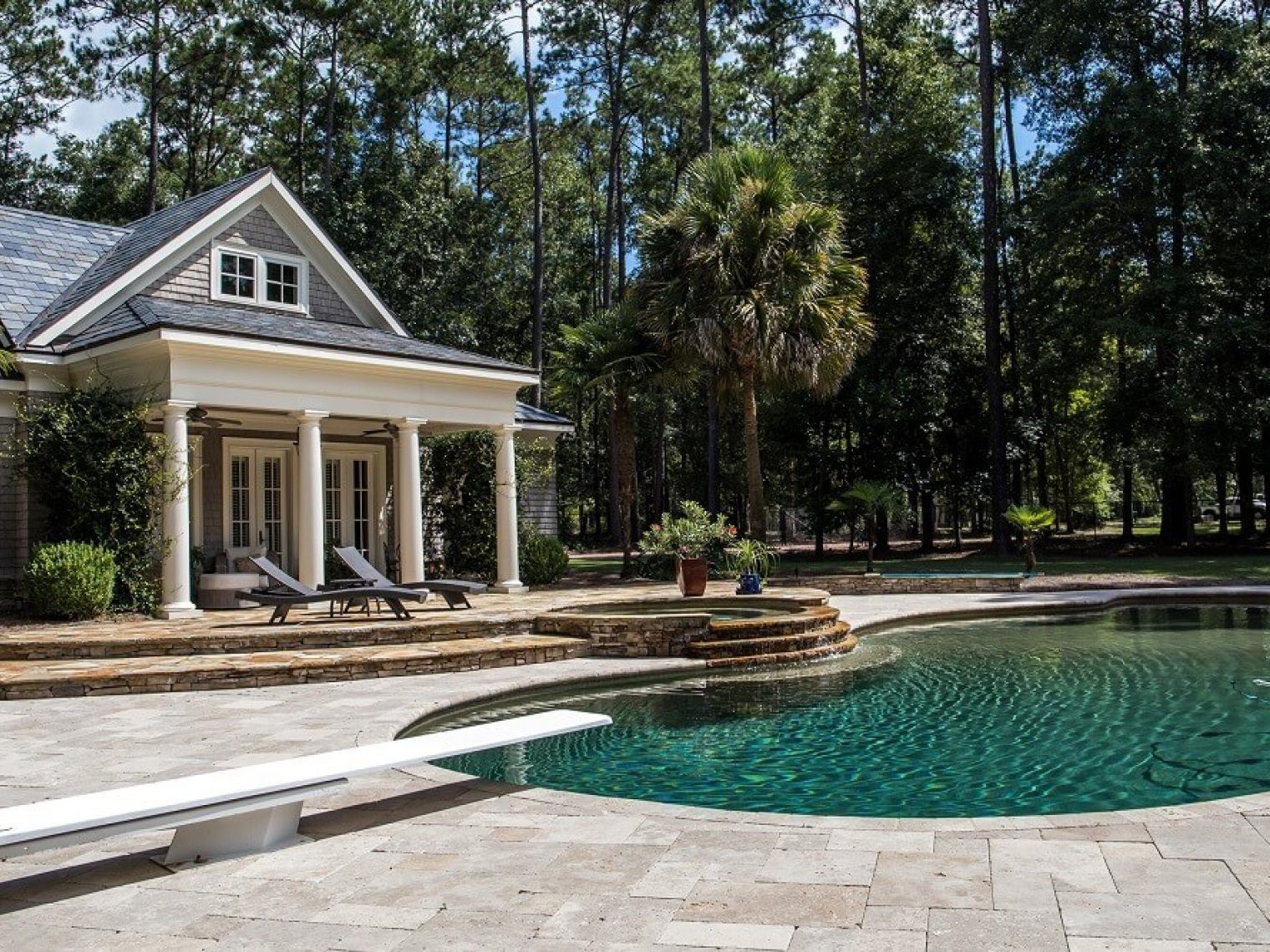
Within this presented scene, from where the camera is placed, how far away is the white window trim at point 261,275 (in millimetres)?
17672

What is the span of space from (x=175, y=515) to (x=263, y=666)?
4.96m

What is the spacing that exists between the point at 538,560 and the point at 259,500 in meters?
5.54

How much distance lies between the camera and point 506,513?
732 inches

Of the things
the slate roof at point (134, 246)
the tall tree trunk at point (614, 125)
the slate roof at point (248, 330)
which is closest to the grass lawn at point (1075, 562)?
the slate roof at point (248, 330)

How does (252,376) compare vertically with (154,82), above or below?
below

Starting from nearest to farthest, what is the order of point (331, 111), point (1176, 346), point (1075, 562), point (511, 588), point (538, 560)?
point (511, 588) → point (538, 560) → point (1176, 346) → point (1075, 562) → point (331, 111)

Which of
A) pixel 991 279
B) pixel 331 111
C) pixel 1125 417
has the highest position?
pixel 331 111

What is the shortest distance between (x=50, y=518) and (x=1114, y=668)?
13.6m

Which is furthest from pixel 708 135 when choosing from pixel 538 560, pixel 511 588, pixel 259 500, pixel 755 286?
pixel 259 500

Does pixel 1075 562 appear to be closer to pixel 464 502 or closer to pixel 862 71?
pixel 464 502

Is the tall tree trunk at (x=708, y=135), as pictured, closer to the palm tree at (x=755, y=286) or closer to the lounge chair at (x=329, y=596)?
the palm tree at (x=755, y=286)

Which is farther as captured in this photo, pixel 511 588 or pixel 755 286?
pixel 755 286

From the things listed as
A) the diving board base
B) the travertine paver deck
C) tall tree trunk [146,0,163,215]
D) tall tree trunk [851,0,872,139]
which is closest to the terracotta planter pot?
the travertine paver deck

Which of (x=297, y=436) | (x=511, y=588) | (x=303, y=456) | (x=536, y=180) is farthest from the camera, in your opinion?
(x=536, y=180)
